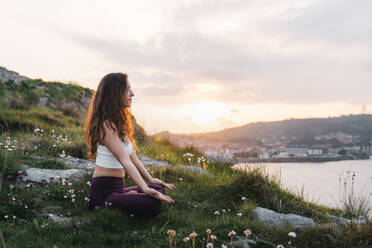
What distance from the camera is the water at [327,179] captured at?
15.9ft

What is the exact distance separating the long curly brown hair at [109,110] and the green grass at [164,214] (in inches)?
42.2

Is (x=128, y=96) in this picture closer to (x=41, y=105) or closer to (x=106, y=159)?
(x=106, y=159)

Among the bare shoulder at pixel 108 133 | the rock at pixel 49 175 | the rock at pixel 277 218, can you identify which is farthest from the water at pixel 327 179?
the rock at pixel 49 175

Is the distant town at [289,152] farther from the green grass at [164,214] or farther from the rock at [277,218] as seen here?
the rock at [277,218]

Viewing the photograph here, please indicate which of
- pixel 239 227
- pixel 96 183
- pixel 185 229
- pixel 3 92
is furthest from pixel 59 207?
pixel 3 92

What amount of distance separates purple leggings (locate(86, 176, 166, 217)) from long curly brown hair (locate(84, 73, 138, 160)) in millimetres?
557

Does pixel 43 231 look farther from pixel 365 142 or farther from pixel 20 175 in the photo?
pixel 365 142

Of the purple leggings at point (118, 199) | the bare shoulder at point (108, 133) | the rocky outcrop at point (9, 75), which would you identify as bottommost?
the purple leggings at point (118, 199)

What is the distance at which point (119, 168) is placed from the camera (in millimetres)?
4152

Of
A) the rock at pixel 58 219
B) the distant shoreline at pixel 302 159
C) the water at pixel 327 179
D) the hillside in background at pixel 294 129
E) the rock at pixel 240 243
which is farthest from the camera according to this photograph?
the hillside in background at pixel 294 129

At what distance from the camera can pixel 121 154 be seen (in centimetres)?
389

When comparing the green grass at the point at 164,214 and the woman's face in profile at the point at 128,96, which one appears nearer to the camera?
the green grass at the point at 164,214

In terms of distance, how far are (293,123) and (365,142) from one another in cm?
1195

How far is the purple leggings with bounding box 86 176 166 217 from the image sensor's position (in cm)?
390
